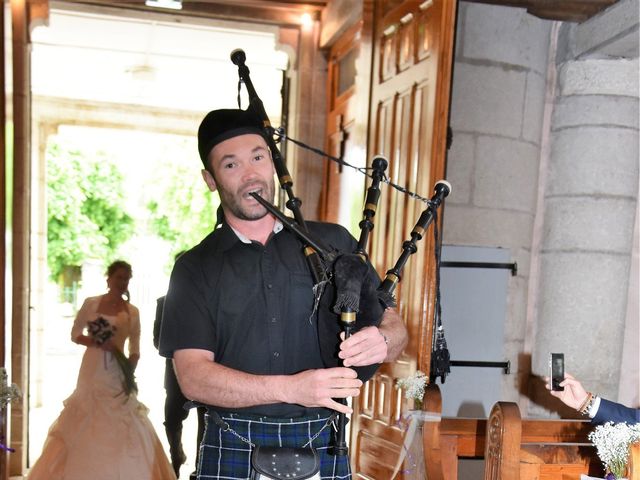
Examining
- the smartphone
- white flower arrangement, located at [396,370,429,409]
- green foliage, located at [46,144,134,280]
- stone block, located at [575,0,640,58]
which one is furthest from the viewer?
green foliage, located at [46,144,134,280]

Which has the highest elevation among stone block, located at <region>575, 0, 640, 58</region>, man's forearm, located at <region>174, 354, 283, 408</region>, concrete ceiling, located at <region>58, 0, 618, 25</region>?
concrete ceiling, located at <region>58, 0, 618, 25</region>

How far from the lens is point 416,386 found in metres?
2.94

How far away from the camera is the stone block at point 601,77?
3936 mm

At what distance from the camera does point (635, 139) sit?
4.00m

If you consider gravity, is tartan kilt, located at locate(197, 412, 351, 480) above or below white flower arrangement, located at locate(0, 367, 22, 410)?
above

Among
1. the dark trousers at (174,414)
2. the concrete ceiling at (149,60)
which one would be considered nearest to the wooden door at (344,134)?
the concrete ceiling at (149,60)

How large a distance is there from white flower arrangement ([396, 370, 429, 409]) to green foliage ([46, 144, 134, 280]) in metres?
4.49

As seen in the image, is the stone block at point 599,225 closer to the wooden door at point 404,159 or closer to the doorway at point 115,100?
the wooden door at point 404,159

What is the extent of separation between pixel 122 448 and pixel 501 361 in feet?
7.19

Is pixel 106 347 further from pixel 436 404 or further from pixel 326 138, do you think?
pixel 436 404

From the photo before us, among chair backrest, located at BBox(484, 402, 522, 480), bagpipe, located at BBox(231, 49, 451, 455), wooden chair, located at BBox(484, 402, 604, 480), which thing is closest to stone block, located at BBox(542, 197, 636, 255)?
wooden chair, located at BBox(484, 402, 604, 480)

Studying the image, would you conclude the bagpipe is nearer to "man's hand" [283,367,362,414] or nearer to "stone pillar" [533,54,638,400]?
"man's hand" [283,367,362,414]

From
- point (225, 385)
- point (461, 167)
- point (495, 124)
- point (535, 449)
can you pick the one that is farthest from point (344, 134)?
point (225, 385)

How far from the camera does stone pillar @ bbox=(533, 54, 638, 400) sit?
A: 3.97 metres
